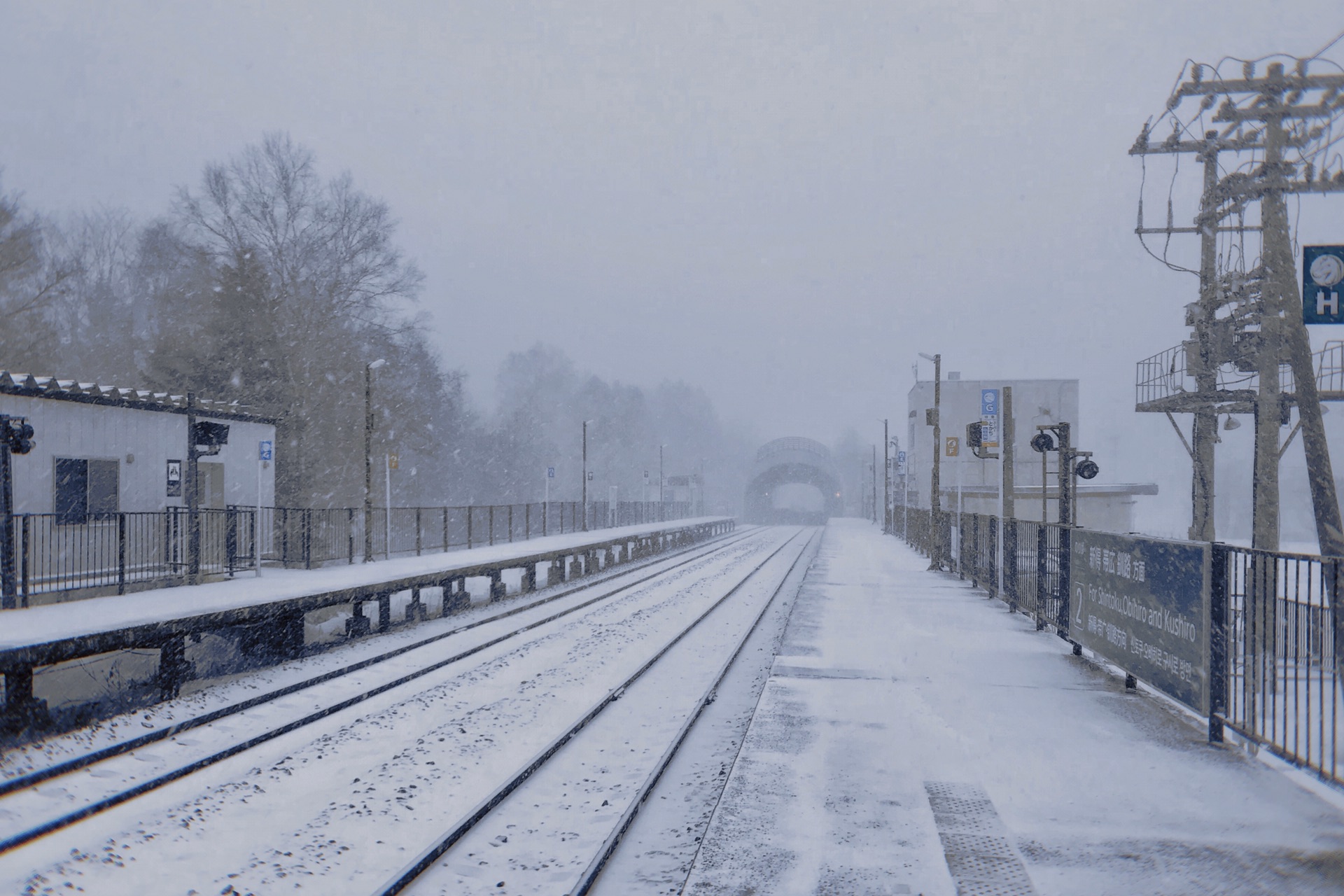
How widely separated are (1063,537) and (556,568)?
14.7m

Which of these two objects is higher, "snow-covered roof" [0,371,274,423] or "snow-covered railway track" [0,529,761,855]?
"snow-covered roof" [0,371,274,423]

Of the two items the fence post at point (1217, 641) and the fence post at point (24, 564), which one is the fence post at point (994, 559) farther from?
the fence post at point (24, 564)

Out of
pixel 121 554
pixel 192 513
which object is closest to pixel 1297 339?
pixel 192 513

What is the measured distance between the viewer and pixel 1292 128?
15.8 m

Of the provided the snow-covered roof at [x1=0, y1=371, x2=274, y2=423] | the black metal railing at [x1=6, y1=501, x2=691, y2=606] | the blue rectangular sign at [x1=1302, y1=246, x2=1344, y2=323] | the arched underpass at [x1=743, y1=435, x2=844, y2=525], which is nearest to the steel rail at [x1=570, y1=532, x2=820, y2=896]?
the blue rectangular sign at [x1=1302, y1=246, x2=1344, y2=323]

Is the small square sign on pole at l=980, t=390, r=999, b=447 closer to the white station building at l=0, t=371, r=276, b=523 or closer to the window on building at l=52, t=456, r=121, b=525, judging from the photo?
the white station building at l=0, t=371, r=276, b=523

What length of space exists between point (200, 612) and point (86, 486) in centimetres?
912

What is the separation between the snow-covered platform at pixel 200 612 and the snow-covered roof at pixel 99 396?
4.00 metres

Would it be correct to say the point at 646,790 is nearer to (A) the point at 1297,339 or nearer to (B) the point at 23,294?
(A) the point at 1297,339

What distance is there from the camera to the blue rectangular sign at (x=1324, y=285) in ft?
25.0

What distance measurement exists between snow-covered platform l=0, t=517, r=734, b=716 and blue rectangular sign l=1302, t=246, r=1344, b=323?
1097cm

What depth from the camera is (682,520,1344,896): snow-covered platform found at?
16.0ft

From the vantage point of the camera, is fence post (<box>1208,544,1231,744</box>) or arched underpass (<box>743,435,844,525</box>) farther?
arched underpass (<box>743,435,844,525</box>)

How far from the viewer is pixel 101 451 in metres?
17.5
